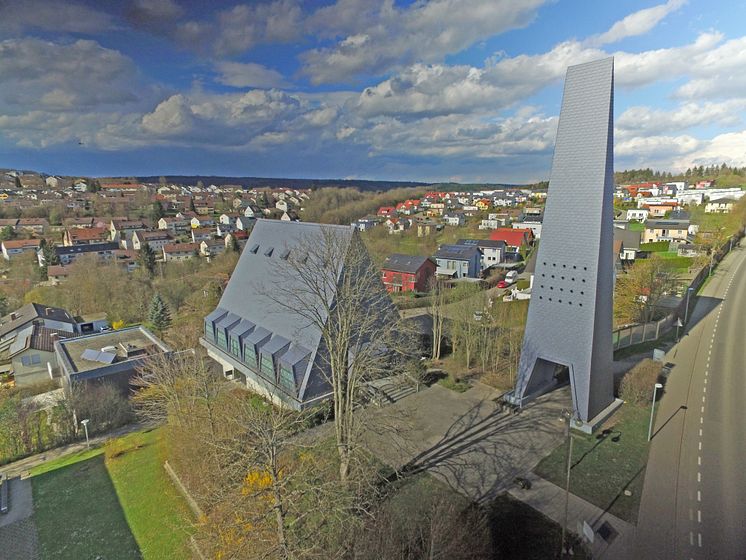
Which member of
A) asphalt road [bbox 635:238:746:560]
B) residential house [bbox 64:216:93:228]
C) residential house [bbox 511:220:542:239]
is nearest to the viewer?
asphalt road [bbox 635:238:746:560]

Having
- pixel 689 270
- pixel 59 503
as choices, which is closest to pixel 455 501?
pixel 59 503

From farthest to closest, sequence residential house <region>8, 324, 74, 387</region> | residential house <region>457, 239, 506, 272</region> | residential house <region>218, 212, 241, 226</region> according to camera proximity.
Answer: residential house <region>218, 212, 241, 226</region>, residential house <region>457, 239, 506, 272</region>, residential house <region>8, 324, 74, 387</region>

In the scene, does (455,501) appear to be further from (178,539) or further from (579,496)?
(178,539)

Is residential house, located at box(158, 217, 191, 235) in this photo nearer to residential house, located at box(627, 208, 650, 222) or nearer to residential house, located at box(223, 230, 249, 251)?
residential house, located at box(223, 230, 249, 251)

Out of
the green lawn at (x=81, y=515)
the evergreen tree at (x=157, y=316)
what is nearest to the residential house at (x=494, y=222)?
the evergreen tree at (x=157, y=316)

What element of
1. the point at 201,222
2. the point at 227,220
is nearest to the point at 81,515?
the point at 227,220

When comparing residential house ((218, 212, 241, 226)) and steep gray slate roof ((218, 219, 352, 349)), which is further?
residential house ((218, 212, 241, 226))

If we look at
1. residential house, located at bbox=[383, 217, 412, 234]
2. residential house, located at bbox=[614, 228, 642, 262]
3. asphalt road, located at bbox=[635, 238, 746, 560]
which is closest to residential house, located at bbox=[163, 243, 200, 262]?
residential house, located at bbox=[383, 217, 412, 234]

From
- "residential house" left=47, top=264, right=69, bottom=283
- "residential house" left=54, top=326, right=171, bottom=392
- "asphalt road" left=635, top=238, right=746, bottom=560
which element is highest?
"residential house" left=47, top=264, right=69, bottom=283
